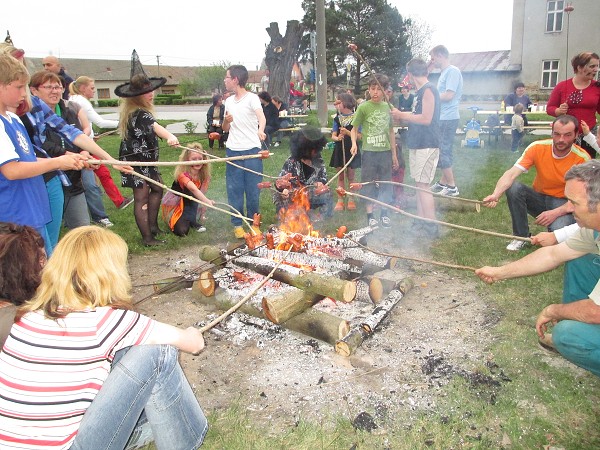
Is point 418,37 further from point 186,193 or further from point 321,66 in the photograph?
point 186,193

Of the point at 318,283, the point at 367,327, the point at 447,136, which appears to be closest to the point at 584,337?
the point at 367,327

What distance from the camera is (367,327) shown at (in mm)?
3705

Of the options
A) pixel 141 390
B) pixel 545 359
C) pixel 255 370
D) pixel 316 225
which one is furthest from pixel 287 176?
pixel 141 390

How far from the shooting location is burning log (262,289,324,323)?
3.87m

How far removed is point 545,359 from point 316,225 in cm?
375

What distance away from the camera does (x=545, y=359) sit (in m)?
3.45

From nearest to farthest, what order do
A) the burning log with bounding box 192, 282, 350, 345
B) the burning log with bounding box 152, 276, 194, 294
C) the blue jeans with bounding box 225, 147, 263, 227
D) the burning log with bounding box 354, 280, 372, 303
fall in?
the burning log with bounding box 192, 282, 350, 345 < the burning log with bounding box 354, 280, 372, 303 < the burning log with bounding box 152, 276, 194, 294 < the blue jeans with bounding box 225, 147, 263, 227

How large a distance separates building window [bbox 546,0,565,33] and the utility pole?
20962 mm

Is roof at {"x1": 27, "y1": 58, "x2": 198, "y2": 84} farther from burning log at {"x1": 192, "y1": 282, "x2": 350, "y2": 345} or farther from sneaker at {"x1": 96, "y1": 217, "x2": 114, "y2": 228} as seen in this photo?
burning log at {"x1": 192, "y1": 282, "x2": 350, "y2": 345}

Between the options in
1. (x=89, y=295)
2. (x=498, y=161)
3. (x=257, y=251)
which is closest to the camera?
(x=89, y=295)

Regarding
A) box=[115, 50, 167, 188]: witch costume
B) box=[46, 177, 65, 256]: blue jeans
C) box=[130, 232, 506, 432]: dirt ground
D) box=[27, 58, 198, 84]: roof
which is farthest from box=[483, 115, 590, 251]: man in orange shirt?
box=[27, 58, 198, 84]: roof

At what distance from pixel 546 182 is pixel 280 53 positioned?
13776 millimetres

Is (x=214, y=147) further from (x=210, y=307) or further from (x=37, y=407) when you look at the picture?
(x=37, y=407)

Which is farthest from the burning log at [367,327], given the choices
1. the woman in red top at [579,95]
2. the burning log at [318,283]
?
the woman in red top at [579,95]
